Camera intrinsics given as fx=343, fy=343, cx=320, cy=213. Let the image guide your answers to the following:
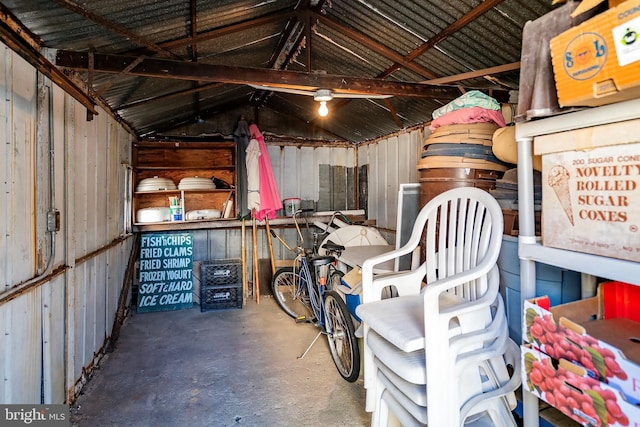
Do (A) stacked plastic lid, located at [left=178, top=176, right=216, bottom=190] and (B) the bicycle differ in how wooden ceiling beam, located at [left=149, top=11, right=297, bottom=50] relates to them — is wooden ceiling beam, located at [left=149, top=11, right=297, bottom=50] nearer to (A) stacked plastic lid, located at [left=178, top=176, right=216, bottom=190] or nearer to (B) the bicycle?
(B) the bicycle

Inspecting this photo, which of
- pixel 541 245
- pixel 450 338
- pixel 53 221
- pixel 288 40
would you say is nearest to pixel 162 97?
pixel 288 40

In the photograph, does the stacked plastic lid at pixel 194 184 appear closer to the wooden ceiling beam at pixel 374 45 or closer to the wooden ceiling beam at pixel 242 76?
the wooden ceiling beam at pixel 242 76

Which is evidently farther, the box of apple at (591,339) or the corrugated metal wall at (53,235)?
the corrugated metal wall at (53,235)

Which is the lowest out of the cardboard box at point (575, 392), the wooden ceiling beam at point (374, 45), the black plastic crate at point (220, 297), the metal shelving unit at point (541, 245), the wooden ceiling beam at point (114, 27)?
the black plastic crate at point (220, 297)

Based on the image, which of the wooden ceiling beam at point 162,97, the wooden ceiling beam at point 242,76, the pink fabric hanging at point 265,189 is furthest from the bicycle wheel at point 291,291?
the wooden ceiling beam at point 162,97

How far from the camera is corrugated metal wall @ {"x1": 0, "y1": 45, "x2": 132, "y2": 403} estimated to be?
1570 mm

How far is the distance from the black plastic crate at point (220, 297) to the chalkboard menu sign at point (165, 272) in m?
0.34

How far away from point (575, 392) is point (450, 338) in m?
0.51

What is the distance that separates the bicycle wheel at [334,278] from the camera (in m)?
3.48

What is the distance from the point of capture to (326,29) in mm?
3164

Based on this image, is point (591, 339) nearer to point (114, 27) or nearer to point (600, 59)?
point (600, 59)

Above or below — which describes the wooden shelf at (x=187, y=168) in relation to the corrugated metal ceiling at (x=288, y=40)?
below

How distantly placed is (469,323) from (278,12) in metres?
2.80

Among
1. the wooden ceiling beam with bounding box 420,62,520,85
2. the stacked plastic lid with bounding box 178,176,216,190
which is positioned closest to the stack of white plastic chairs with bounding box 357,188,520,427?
the wooden ceiling beam with bounding box 420,62,520,85
